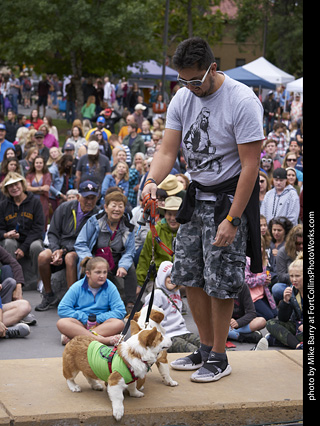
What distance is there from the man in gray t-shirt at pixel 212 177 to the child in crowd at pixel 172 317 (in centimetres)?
198

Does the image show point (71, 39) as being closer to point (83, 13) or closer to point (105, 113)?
point (83, 13)

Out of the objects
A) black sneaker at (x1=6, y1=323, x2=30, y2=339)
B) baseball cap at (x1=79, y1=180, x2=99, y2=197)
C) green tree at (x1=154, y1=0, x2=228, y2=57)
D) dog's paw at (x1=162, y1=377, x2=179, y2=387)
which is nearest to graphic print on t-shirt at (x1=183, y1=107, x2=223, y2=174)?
dog's paw at (x1=162, y1=377, x2=179, y2=387)

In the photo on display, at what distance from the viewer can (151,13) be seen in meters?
Result: 28.2

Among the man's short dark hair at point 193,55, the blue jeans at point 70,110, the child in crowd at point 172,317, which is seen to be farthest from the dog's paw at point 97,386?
the blue jeans at point 70,110

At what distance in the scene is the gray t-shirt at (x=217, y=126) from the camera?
4055 mm

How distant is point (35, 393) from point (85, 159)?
8760 millimetres

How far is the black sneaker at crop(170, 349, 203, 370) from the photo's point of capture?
4.63m

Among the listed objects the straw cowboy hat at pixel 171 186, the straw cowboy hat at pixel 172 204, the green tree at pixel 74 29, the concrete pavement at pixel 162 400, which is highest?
the green tree at pixel 74 29

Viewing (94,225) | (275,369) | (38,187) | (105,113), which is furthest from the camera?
(105,113)

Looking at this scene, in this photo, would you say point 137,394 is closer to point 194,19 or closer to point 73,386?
point 73,386

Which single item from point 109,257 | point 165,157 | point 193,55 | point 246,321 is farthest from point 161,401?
point 109,257

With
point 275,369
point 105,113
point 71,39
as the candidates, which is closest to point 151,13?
point 71,39

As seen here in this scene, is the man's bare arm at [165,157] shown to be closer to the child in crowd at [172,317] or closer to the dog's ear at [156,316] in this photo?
the dog's ear at [156,316]

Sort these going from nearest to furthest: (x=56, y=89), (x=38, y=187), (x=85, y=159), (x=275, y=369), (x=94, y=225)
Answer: (x=275, y=369) < (x=94, y=225) < (x=38, y=187) < (x=85, y=159) < (x=56, y=89)
